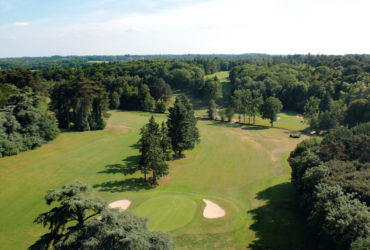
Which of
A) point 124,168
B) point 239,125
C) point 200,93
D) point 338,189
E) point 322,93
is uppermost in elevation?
point 322,93

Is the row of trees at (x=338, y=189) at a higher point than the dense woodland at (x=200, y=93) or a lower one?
lower

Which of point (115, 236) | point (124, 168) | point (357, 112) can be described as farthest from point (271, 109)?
point (115, 236)

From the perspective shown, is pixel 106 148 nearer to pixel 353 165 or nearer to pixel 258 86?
pixel 353 165

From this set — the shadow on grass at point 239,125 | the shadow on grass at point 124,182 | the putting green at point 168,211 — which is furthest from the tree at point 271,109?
the putting green at point 168,211

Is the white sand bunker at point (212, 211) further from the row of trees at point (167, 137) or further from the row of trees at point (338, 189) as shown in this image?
the row of trees at point (338, 189)

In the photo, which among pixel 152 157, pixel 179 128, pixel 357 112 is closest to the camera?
pixel 152 157

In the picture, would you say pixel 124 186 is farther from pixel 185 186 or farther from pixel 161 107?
pixel 161 107

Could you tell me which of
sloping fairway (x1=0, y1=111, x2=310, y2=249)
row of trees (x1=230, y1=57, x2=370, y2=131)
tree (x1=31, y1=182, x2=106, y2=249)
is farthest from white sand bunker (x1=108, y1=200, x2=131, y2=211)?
row of trees (x1=230, y1=57, x2=370, y2=131)
